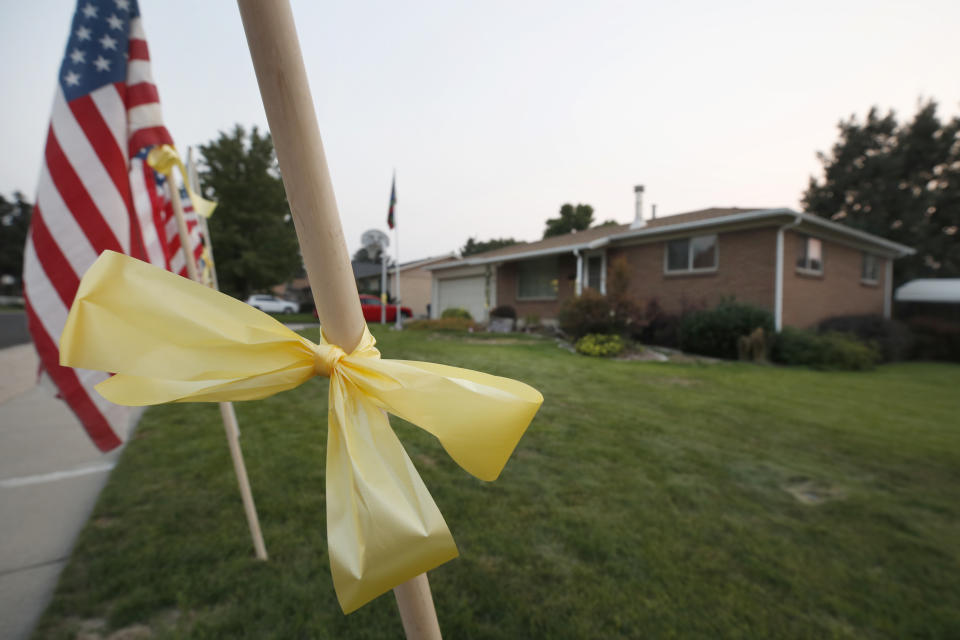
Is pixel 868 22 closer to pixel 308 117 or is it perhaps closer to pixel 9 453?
pixel 308 117

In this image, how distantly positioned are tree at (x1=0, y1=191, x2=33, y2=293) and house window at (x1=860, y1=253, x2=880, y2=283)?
67.2 meters

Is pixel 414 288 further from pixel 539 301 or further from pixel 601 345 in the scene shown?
pixel 601 345

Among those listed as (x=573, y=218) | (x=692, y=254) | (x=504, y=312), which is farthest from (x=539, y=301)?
(x=573, y=218)

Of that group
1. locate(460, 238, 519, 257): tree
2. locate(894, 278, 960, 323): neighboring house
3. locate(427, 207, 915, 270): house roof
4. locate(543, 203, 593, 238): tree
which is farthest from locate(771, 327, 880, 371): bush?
locate(460, 238, 519, 257): tree

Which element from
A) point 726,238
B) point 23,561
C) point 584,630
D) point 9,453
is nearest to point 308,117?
point 584,630

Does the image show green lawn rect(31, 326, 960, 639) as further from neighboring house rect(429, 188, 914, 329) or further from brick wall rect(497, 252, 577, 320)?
brick wall rect(497, 252, 577, 320)

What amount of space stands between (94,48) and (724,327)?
444 inches

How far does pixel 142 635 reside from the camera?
169 cm

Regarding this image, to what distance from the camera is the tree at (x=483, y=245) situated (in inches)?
2278

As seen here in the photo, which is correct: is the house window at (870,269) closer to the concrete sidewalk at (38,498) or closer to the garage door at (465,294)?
the garage door at (465,294)

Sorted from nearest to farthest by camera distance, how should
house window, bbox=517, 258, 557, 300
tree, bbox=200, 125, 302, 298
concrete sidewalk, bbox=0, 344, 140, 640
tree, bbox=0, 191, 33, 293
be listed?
concrete sidewalk, bbox=0, 344, 140, 640 → house window, bbox=517, 258, 557, 300 → tree, bbox=200, 125, 302, 298 → tree, bbox=0, 191, 33, 293

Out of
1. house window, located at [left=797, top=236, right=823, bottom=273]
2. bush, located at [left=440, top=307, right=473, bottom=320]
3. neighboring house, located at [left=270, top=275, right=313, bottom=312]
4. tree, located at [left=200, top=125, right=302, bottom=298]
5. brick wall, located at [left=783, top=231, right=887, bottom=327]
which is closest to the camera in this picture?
brick wall, located at [left=783, top=231, right=887, bottom=327]

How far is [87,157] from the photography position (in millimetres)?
1995

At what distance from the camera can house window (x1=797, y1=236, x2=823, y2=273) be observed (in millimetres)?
→ 12086
